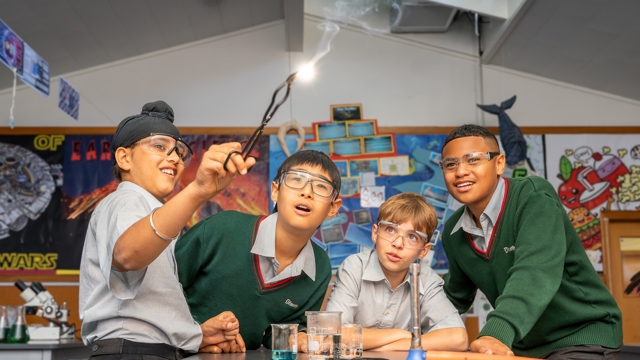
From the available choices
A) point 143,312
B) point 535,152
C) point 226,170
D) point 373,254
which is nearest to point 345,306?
point 373,254

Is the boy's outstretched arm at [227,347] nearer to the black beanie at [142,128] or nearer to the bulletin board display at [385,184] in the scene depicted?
the black beanie at [142,128]

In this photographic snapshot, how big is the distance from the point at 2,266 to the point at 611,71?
585cm

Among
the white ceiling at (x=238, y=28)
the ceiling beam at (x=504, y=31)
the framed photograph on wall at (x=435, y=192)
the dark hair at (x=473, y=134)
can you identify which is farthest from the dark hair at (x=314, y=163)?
the framed photograph on wall at (x=435, y=192)

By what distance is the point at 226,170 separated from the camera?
1.38m

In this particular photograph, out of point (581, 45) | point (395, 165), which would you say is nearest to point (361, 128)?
point (395, 165)

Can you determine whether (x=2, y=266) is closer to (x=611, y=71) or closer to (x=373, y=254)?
(x=373, y=254)

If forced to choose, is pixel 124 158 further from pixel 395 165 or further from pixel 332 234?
pixel 395 165

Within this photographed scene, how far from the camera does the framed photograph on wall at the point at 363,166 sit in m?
5.92

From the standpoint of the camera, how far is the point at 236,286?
206cm

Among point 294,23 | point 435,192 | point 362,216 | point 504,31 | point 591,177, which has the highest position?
point 294,23

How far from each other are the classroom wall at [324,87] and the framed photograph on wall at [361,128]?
0.09 metres

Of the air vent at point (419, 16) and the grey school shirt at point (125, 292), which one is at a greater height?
the air vent at point (419, 16)

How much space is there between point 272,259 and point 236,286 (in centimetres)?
15

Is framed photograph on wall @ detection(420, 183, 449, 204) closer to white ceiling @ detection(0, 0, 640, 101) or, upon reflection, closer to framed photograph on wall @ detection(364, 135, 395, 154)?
framed photograph on wall @ detection(364, 135, 395, 154)
